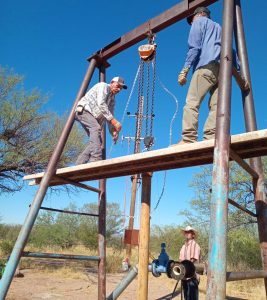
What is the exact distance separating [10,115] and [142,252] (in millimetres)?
11527

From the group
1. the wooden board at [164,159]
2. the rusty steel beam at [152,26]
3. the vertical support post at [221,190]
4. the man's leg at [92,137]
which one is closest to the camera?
the vertical support post at [221,190]

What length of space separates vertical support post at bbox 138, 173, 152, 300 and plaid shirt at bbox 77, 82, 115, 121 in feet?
3.23

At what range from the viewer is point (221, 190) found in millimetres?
1801

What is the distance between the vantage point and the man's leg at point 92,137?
12.7 feet

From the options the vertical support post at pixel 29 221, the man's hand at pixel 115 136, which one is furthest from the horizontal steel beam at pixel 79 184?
the man's hand at pixel 115 136

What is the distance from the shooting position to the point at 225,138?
192cm

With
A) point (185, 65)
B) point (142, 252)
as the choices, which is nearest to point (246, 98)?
point (185, 65)

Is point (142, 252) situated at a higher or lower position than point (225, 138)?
lower

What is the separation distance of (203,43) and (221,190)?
71.1 inches

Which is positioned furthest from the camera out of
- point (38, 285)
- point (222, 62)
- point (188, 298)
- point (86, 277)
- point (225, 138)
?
point (86, 277)

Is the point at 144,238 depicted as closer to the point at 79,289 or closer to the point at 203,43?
the point at 203,43

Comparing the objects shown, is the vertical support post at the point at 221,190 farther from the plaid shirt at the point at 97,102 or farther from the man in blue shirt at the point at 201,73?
the plaid shirt at the point at 97,102

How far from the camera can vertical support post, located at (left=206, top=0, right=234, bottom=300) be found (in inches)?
64.7

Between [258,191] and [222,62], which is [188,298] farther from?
[222,62]
